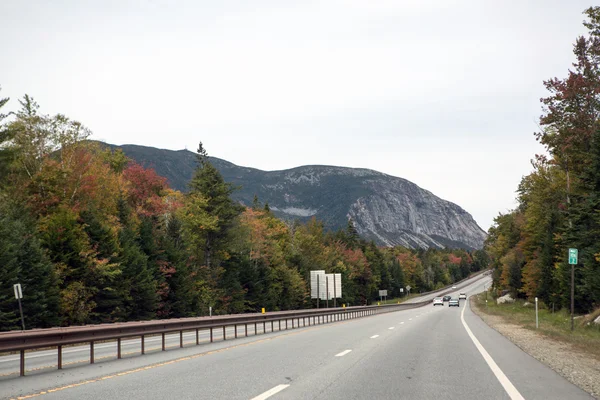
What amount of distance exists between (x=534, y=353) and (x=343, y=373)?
312 inches

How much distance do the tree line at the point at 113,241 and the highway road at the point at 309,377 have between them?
23.1 metres

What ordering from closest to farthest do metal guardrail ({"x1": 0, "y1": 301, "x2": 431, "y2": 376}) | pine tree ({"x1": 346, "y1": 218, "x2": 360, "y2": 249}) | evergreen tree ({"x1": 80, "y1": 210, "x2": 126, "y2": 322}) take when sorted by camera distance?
metal guardrail ({"x1": 0, "y1": 301, "x2": 431, "y2": 376}) → evergreen tree ({"x1": 80, "y1": 210, "x2": 126, "y2": 322}) → pine tree ({"x1": 346, "y1": 218, "x2": 360, "y2": 249})

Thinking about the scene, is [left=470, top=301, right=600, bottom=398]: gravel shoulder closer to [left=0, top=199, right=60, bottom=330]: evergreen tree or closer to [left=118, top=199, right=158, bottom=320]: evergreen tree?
[left=0, top=199, right=60, bottom=330]: evergreen tree

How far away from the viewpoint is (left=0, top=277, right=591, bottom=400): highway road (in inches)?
379

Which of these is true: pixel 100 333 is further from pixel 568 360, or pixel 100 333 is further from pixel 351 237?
pixel 351 237

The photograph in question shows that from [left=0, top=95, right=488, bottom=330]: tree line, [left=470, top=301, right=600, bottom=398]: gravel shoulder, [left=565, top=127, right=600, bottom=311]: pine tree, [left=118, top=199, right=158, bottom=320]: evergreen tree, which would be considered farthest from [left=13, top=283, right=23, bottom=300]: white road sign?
[left=565, top=127, right=600, bottom=311]: pine tree

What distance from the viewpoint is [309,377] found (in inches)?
450

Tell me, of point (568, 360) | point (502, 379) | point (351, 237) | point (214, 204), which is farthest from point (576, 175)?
point (351, 237)

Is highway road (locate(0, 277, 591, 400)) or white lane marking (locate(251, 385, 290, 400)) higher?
→ white lane marking (locate(251, 385, 290, 400))

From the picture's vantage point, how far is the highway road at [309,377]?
379 inches

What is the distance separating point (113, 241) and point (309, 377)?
132 feet

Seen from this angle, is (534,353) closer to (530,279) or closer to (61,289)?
(61,289)

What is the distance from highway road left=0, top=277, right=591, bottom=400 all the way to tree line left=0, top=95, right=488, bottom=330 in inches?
908

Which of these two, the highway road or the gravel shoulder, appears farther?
the gravel shoulder
